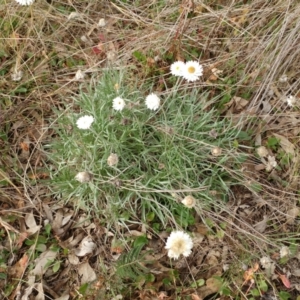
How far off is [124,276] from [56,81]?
1049 mm

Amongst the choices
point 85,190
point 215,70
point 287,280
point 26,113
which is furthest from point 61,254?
point 215,70

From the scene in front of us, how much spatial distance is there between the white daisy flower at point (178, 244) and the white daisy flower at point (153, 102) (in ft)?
1.71

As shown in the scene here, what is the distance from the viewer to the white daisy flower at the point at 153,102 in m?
2.06

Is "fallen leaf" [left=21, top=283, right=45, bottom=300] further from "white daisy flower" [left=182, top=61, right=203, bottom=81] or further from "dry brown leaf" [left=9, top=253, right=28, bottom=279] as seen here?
"white daisy flower" [left=182, top=61, right=203, bottom=81]

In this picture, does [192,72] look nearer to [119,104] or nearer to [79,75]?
[119,104]

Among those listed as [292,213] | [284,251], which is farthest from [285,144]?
[284,251]

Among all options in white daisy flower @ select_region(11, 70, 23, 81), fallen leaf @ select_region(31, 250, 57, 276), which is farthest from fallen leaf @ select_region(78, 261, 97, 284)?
white daisy flower @ select_region(11, 70, 23, 81)

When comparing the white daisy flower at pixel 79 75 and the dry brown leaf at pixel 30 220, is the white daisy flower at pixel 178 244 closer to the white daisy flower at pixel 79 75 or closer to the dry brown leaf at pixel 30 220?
the dry brown leaf at pixel 30 220

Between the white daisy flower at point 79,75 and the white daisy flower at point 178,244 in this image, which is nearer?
the white daisy flower at point 178,244

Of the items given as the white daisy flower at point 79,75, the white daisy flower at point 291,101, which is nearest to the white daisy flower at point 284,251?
the white daisy flower at point 291,101

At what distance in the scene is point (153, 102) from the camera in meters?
2.06

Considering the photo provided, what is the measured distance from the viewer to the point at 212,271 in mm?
2047

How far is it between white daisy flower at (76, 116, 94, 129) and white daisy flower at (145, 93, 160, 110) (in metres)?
0.24

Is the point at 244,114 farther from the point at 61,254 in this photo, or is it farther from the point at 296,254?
the point at 61,254
